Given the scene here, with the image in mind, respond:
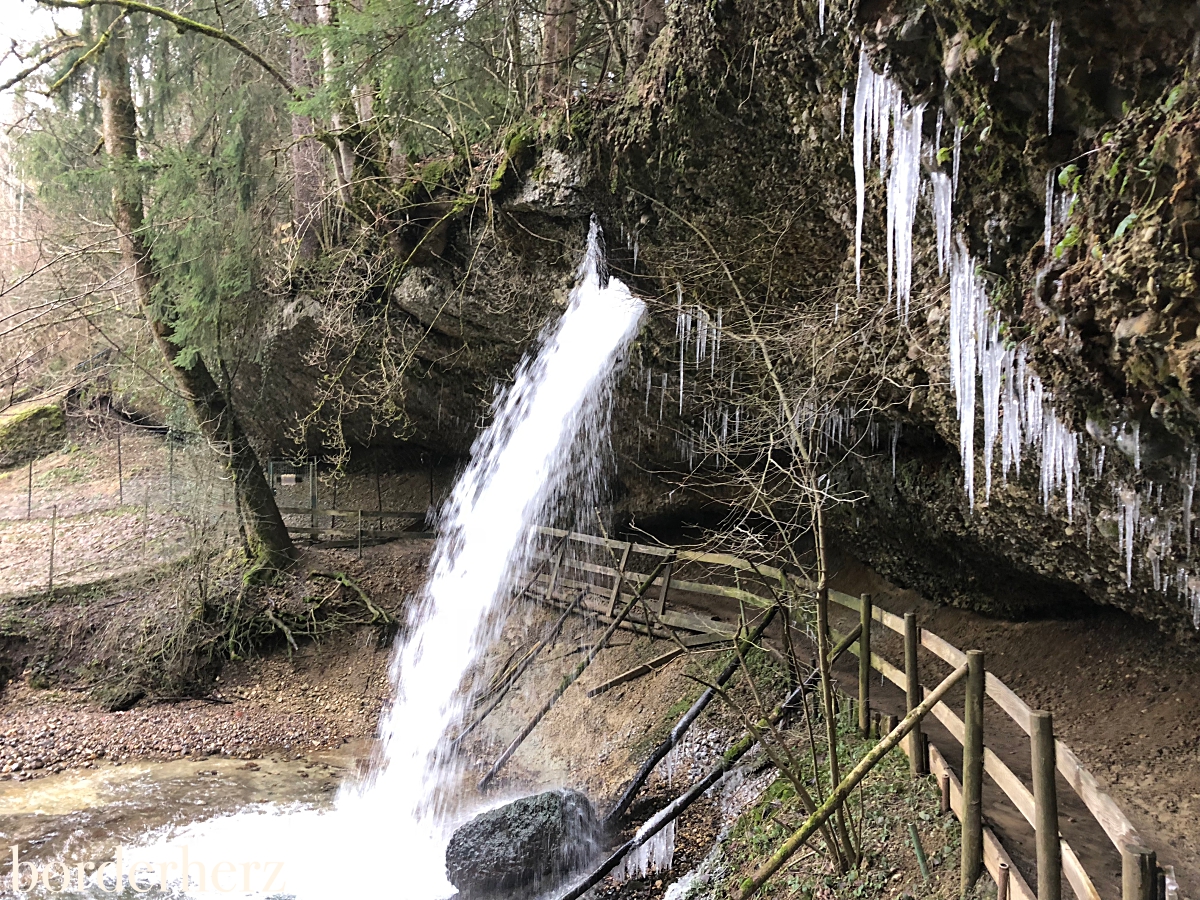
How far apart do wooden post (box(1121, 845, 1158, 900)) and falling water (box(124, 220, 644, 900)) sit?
19.2 feet

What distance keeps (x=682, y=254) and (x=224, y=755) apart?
8825 mm

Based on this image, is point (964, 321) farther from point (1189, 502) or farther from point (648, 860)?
point (648, 860)

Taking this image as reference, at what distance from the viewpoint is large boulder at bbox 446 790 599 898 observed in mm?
6523

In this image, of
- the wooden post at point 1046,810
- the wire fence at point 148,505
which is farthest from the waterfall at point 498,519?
the wooden post at point 1046,810

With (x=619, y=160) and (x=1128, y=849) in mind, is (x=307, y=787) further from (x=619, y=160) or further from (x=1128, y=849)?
(x=1128, y=849)

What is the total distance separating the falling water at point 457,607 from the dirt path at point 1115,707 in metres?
5.60

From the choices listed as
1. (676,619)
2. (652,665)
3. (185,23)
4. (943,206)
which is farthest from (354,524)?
(943,206)

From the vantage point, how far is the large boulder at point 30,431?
1988 centimetres

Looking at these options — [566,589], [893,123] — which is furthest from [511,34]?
[566,589]

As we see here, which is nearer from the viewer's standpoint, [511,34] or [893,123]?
[893,123]

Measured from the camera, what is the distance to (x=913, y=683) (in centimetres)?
531

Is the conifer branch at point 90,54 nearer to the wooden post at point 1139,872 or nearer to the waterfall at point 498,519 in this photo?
the waterfall at point 498,519

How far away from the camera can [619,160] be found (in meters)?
7.87

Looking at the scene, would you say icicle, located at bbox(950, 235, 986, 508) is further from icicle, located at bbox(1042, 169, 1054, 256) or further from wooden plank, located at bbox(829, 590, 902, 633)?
wooden plank, located at bbox(829, 590, 902, 633)
